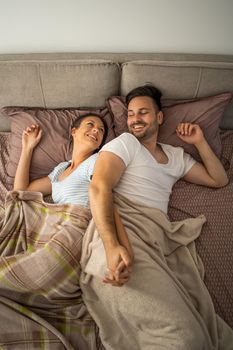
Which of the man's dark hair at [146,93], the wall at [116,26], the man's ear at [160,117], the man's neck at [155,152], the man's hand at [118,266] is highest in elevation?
the wall at [116,26]

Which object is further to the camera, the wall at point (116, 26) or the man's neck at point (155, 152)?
the wall at point (116, 26)

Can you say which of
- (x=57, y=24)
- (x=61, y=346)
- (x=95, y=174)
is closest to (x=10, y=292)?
(x=61, y=346)

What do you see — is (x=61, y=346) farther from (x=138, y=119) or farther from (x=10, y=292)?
Result: (x=138, y=119)

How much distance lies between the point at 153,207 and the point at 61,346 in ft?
Answer: 2.17

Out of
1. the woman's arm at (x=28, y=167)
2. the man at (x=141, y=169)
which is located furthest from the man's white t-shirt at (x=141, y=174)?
the woman's arm at (x=28, y=167)

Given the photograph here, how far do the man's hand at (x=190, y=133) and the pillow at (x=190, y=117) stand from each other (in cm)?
3

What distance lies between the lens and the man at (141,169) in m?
1.05

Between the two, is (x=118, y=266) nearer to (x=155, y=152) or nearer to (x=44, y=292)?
(x=44, y=292)

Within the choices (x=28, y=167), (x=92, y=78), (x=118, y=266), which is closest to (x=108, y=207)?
(x=118, y=266)

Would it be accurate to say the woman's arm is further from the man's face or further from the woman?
the man's face

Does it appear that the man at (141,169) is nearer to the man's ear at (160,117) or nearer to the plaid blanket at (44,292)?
the man's ear at (160,117)

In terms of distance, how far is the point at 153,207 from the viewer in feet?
4.15

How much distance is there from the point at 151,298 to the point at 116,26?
152 centimetres

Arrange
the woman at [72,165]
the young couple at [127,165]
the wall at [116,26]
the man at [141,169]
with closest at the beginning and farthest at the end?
the man at [141,169]
the young couple at [127,165]
the woman at [72,165]
the wall at [116,26]
